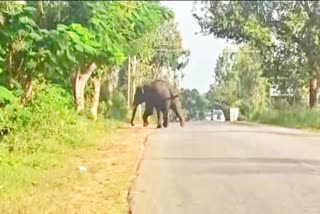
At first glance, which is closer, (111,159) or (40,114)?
(111,159)

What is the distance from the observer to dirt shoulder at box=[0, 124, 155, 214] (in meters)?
8.90

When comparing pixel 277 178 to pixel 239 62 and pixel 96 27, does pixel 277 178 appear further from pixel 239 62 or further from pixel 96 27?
pixel 239 62

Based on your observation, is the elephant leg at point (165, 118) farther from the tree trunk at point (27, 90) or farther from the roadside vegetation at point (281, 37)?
the tree trunk at point (27, 90)

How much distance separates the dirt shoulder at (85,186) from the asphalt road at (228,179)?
0.26 meters

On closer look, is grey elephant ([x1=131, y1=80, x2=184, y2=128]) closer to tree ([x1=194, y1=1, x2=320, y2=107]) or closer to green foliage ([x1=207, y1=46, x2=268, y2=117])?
tree ([x1=194, y1=1, x2=320, y2=107])

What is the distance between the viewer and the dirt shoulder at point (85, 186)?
350 inches

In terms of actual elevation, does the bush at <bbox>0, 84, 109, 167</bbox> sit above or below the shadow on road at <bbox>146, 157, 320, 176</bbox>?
above

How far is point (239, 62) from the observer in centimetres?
7662

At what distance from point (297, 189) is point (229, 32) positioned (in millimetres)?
30968

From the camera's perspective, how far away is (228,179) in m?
11.5

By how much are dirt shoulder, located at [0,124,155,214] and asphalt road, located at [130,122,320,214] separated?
26 centimetres

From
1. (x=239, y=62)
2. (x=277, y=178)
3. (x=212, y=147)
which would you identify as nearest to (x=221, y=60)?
(x=239, y=62)

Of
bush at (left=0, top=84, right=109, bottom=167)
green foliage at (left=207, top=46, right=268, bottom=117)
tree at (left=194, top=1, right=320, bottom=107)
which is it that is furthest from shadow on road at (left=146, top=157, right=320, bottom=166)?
green foliage at (left=207, top=46, right=268, bottom=117)

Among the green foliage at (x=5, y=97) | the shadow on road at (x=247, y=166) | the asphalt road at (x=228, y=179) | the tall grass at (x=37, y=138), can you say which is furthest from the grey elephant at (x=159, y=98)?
the green foliage at (x=5, y=97)
